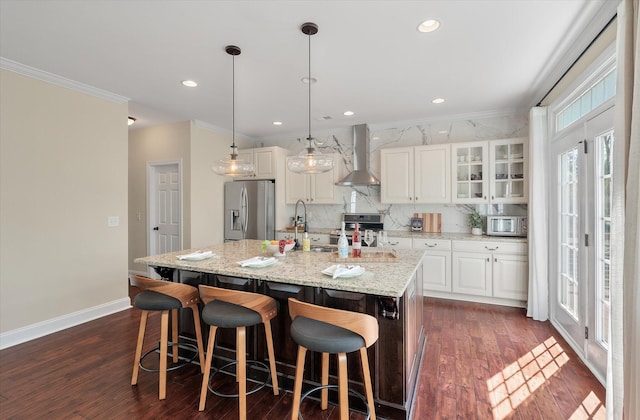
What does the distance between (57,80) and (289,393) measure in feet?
12.8

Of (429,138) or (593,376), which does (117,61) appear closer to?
(429,138)

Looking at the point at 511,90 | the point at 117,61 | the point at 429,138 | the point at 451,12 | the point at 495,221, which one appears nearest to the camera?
the point at 451,12

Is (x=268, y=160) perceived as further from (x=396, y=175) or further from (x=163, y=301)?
(x=163, y=301)

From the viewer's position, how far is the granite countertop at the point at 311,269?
171 cm

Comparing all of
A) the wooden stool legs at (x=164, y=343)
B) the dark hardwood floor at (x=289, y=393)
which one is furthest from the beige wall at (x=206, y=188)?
the wooden stool legs at (x=164, y=343)

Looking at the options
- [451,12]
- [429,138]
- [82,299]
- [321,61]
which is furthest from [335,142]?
[82,299]

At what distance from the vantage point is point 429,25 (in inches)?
86.6

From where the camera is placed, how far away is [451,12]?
2.05m

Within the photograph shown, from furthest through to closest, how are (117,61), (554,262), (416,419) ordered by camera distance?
(554,262) → (117,61) → (416,419)

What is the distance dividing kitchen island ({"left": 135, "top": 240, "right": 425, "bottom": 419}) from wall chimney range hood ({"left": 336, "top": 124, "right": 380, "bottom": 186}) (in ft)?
7.57

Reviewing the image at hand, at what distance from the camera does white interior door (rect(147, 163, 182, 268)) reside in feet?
16.1

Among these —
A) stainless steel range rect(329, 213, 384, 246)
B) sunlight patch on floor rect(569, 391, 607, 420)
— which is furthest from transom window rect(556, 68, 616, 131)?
stainless steel range rect(329, 213, 384, 246)

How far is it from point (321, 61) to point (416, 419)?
296 cm

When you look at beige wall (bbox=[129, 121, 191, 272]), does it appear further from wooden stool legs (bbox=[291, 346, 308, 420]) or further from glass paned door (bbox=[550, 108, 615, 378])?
glass paned door (bbox=[550, 108, 615, 378])
